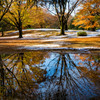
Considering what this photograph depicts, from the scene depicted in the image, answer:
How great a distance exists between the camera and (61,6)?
65.6 feet

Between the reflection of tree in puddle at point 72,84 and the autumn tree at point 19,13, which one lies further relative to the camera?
the autumn tree at point 19,13

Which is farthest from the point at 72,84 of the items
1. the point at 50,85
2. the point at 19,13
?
the point at 19,13

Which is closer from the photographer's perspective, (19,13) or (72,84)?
(72,84)

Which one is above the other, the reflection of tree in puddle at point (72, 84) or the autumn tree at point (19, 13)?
the autumn tree at point (19, 13)

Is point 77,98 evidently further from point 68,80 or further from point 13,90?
point 13,90

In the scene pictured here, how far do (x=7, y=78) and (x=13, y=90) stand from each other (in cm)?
82

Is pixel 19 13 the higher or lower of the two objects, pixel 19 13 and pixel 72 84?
the higher

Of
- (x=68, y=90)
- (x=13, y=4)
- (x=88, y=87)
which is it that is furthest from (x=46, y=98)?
(x=13, y=4)

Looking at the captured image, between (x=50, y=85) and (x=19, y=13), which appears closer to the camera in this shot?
(x=50, y=85)

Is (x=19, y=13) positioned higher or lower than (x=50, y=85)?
higher

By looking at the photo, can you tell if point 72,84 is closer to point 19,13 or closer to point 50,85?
point 50,85

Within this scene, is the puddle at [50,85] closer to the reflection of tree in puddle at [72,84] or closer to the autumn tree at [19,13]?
Result: the reflection of tree in puddle at [72,84]

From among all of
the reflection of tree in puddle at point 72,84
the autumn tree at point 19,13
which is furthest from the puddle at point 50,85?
the autumn tree at point 19,13

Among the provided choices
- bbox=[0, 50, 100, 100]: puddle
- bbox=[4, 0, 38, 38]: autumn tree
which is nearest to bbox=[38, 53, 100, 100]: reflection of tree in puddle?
bbox=[0, 50, 100, 100]: puddle
